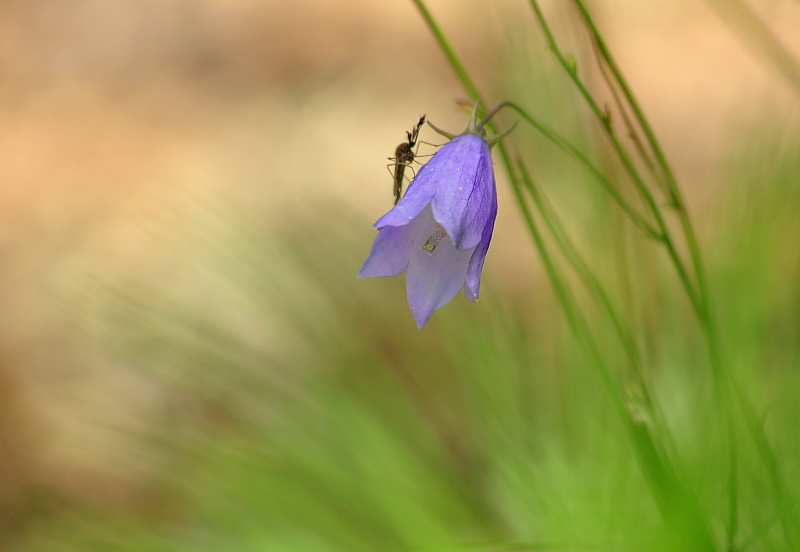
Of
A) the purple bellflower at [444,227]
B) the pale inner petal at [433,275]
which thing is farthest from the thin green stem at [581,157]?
the pale inner petal at [433,275]

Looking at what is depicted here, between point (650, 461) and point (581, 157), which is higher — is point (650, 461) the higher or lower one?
the lower one

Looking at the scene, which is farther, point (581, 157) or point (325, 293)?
point (325, 293)

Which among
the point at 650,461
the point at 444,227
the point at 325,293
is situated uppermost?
the point at 325,293

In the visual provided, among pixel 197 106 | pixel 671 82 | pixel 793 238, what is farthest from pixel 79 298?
pixel 671 82

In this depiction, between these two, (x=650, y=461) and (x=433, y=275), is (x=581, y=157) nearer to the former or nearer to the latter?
(x=433, y=275)

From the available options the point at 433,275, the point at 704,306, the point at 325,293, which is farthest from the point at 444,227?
the point at 325,293

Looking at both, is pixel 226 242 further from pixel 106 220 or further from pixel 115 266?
pixel 106 220
